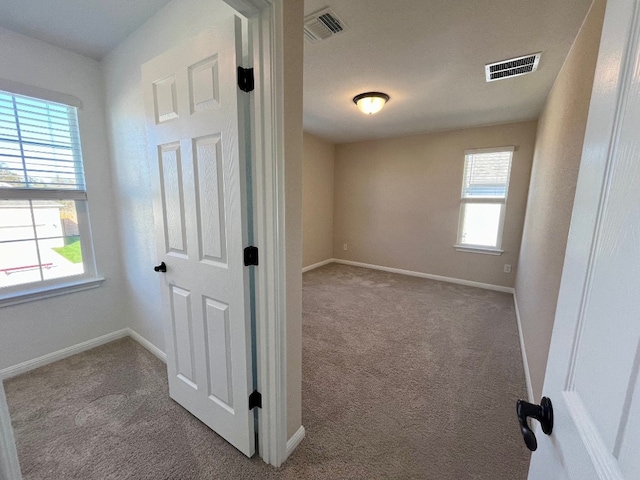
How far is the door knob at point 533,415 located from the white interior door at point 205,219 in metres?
1.03

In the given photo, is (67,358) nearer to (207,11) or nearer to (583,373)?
(207,11)

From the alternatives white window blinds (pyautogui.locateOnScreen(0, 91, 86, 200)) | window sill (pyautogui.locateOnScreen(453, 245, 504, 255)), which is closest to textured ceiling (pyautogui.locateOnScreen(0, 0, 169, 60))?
white window blinds (pyautogui.locateOnScreen(0, 91, 86, 200))

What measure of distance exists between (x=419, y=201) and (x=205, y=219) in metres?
3.98

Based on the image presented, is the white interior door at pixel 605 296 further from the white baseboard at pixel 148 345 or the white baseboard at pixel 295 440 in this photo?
the white baseboard at pixel 148 345

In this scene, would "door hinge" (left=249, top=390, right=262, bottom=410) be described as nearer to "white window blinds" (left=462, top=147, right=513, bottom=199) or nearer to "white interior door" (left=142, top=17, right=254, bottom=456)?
"white interior door" (left=142, top=17, right=254, bottom=456)

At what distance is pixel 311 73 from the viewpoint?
2299mm

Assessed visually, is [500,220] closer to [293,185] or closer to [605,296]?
[293,185]

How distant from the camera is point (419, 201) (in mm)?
4469

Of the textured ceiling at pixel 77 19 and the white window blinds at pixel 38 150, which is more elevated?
the textured ceiling at pixel 77 19

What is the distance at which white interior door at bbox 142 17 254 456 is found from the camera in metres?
1.14

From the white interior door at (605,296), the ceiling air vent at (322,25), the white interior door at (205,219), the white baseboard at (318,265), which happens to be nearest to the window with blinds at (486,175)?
the white baseboard at (318,265)

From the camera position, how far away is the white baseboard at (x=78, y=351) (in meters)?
1.93

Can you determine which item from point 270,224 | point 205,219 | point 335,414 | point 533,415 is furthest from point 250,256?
point 335,414

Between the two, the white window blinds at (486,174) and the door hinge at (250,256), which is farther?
the white window blinds at (486,174)
